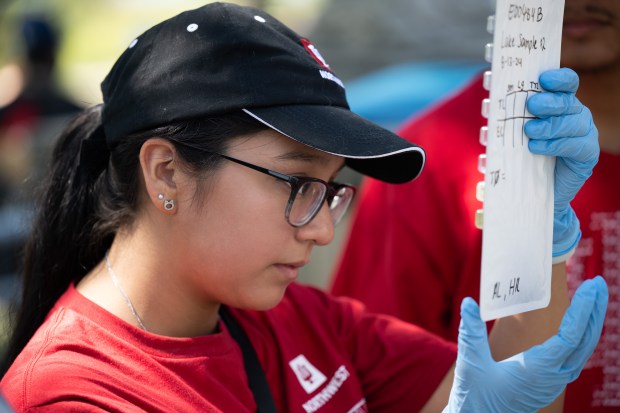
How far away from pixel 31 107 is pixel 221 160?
4.24 m

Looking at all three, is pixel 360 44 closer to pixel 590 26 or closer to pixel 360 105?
pixel 360 105

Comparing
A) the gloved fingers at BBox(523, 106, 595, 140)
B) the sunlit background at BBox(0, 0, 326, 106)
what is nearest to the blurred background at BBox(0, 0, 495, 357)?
the sunlit background at BBox(0, 0, 326, 106)

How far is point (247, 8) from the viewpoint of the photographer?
1.84 meters

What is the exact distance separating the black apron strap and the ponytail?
35 cm

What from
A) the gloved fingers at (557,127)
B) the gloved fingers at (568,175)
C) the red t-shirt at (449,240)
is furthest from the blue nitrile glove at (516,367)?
the red t-shirt at (449,240)

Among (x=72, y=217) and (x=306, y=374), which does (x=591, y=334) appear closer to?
(x=306, y=374)

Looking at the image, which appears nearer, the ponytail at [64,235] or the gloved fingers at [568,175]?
the gloved fingers at [568,175]

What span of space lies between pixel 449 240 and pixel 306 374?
66 cm

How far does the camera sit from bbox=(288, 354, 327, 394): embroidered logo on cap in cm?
193

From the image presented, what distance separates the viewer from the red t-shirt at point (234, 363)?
1.57 m

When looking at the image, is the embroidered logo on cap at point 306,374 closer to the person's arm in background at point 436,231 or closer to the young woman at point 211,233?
the young woman at point 211,233

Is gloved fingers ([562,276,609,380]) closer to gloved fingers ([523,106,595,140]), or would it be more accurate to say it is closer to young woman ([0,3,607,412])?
young woman ([0,3,607,412])

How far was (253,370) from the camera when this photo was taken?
6.08ft

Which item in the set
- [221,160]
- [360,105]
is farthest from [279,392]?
[360,105]
